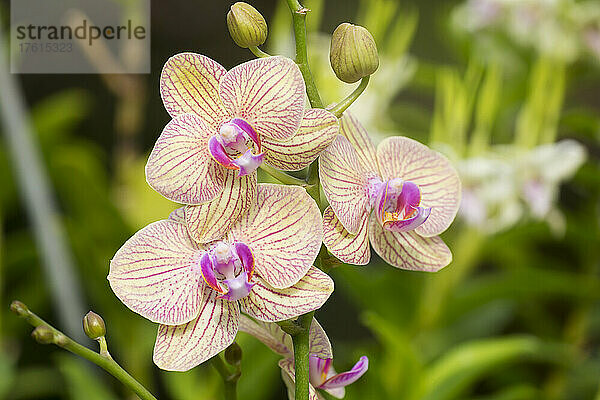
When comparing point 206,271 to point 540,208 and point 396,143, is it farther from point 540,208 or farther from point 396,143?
point 540,208

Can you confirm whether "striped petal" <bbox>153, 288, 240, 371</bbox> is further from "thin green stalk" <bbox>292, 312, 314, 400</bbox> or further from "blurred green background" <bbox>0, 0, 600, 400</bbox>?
"blurred green background" <bbox>0, 0, 600, 400</bbox>

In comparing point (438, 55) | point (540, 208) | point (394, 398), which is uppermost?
point (438, 55)

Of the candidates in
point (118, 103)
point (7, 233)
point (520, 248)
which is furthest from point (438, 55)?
point (7, 233)

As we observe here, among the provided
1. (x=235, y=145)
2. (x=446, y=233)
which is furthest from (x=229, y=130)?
(x=446, y=233)

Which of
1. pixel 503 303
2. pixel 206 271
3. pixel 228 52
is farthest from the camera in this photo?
pixel 503 303

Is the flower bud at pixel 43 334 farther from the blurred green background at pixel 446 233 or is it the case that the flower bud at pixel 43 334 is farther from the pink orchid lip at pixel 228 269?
the blurred green background at pixel 446 233

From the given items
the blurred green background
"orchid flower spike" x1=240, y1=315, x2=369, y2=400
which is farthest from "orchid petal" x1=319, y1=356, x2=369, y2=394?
the blurred green background

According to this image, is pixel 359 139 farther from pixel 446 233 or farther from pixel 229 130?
pixel 446 233

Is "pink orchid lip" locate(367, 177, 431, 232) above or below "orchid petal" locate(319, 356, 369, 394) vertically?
above
